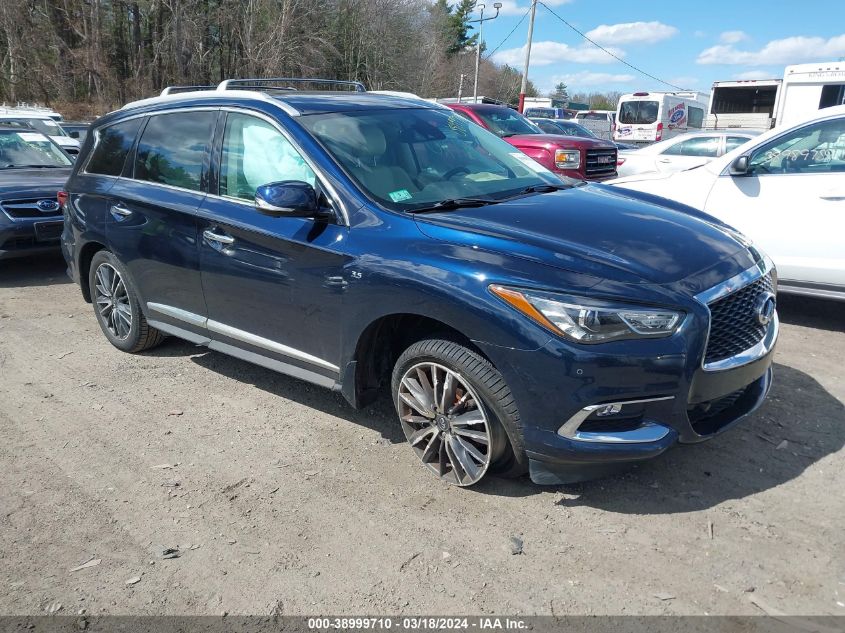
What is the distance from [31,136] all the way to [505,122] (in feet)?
24.6

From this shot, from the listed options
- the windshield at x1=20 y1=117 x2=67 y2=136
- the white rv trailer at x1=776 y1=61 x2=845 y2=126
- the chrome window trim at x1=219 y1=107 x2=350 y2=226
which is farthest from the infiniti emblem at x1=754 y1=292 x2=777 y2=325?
the white rv trailer at x1=776 y1=61 x2=845 y2=126

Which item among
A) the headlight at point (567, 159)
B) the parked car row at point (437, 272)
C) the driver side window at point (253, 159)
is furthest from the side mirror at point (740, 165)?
the headlight at point (567, 159)

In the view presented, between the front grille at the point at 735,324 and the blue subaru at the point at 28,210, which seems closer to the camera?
the front grille at the point at 735,324

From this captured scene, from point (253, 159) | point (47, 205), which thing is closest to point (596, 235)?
point (253, 159)

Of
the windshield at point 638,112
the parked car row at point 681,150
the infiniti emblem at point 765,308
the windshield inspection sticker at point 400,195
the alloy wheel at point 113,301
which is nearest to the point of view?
the infiniti emblem at point 765,308

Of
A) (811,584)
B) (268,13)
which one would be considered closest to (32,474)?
(811,584)

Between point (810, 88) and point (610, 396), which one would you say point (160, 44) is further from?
point (610, 396)

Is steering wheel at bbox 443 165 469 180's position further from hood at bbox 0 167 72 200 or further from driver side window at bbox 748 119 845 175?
hood at bbox 0 167 72 200

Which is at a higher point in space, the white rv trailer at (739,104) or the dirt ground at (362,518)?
the white rv trailer at (739,104)

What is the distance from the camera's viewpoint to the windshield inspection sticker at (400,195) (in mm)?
3650

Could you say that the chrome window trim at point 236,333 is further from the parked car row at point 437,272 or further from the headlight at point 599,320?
the headlight at point 599,320

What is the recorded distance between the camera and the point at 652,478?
11.5 feet

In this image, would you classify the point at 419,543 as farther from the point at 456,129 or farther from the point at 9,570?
the point at 456,129

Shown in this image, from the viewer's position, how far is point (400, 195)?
12.1 feet
